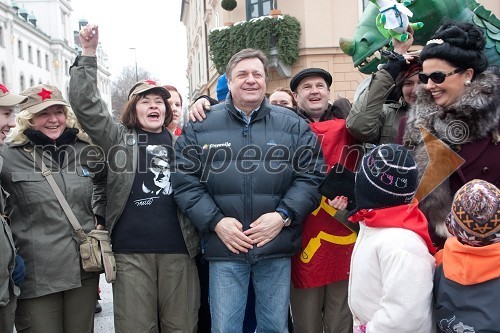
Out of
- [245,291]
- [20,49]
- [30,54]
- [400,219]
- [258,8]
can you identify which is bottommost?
[245,291]

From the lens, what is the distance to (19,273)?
10.3ft

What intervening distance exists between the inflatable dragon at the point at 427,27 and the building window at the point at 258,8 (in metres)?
12.9

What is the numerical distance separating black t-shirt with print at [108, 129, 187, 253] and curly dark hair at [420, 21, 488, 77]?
6.39ft

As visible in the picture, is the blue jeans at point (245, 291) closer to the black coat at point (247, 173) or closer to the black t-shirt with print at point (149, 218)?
the black coat at point (247, 173)

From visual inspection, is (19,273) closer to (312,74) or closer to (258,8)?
(312,74)

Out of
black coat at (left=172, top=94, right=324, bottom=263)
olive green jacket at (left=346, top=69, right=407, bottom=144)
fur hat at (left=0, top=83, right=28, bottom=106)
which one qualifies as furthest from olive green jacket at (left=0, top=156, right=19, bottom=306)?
olive green jacket at (left=346, top=69, right=407, bottom=144)

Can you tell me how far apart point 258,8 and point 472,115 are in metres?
14.8

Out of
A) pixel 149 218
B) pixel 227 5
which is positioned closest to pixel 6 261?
pixel 149 218

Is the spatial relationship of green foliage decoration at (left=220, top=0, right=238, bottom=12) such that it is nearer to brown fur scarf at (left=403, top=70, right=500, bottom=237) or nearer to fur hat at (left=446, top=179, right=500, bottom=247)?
brown fur scarf at (left=403, top=70, right=500, bottom=237)

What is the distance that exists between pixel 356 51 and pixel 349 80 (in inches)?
456

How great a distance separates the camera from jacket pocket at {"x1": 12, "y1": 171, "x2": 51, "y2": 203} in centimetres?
331

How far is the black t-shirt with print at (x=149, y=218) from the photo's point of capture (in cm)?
343

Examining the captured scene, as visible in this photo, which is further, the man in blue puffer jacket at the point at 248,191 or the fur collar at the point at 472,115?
the man in blue puffer jacket at the point at 248,191

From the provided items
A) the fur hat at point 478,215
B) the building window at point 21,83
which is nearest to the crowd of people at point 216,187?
the fur hat at point 478,215
